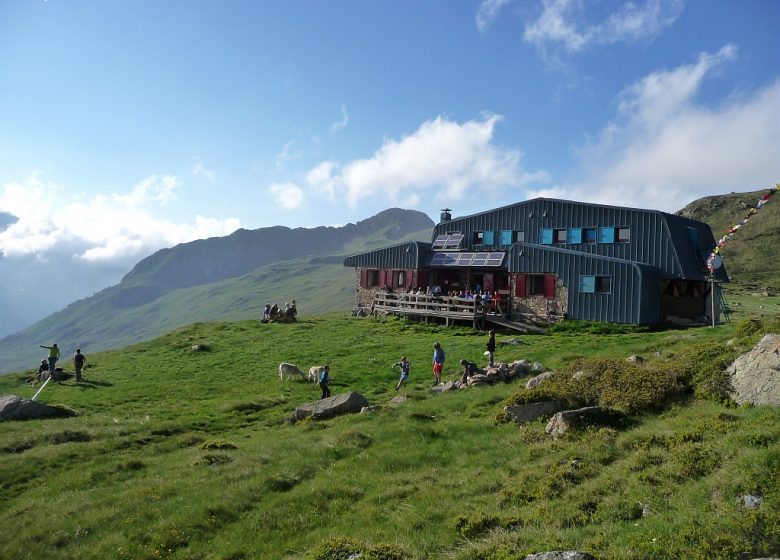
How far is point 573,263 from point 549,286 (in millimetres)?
2666

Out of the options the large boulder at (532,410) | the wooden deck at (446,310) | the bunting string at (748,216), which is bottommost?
the large boulder at (532,410)

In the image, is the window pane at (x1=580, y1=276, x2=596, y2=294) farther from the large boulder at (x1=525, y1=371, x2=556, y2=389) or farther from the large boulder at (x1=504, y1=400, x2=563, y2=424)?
the large boulder at (x1=504, y1=400, x2=563, y2=424)

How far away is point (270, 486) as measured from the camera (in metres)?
13.1

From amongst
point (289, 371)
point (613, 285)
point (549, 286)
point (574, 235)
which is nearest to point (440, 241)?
point (574, 235)

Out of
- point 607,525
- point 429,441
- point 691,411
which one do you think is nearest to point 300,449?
point 429,441

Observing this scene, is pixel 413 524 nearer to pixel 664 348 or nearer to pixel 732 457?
pixel 732 457

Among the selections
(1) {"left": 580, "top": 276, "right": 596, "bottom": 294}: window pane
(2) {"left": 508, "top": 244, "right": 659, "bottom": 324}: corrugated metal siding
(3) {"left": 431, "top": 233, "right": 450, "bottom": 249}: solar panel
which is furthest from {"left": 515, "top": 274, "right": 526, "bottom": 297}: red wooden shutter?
(3) {"left": 431, "top": 233, "right": 450, "bottom": 249}: solar panel

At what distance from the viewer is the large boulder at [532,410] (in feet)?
50.8


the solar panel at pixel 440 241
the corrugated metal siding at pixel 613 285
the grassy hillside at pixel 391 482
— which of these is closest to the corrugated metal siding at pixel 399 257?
the solar panel at pixel 440 241

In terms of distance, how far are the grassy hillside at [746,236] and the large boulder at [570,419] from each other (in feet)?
208

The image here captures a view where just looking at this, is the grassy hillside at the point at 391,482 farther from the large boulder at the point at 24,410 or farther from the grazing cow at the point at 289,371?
the grazing cow at the point at 289,371

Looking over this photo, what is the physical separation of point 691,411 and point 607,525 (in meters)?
6.52

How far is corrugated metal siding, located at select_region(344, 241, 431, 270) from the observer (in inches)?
1999

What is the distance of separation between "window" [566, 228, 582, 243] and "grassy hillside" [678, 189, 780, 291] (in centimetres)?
3579
